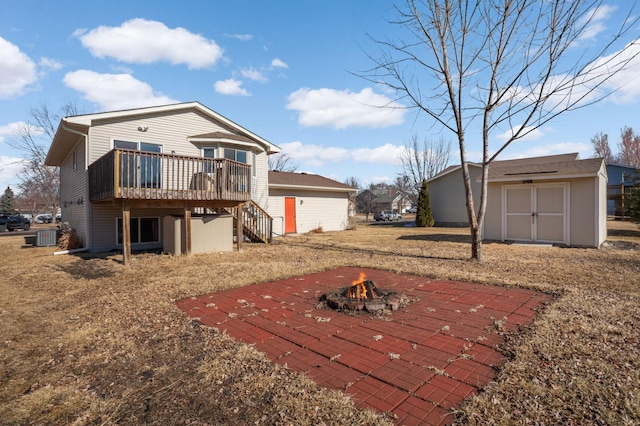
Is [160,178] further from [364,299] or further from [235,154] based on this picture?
[364,299]

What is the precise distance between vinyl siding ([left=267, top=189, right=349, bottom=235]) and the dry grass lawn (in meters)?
10.6

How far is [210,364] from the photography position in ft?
10.5

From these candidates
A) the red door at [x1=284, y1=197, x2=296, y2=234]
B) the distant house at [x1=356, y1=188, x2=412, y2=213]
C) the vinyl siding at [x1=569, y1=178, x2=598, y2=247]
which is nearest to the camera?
the vinyl siding at [x1=569, y1=178, x2=598, y2=247]

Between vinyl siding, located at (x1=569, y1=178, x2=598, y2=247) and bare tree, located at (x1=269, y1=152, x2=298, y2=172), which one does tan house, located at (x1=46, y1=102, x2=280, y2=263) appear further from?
bare tree, located at (x1=269, y1=152, x2=298, y2=172)

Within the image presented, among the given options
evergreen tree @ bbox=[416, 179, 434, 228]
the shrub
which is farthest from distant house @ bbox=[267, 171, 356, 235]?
the shrub

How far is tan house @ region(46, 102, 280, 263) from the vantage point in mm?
9273

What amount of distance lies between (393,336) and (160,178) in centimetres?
921

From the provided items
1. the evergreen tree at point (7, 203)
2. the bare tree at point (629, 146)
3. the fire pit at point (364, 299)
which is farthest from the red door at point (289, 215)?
the bare tree at point (629, 146)

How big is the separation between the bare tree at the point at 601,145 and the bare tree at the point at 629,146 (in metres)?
1.72

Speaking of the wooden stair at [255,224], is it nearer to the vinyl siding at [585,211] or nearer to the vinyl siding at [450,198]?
the vinyl siding at [585,211]

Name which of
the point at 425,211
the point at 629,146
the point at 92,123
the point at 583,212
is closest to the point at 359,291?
the point at 583,212

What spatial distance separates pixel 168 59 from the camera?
47.2 feet

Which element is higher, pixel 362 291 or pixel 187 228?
pixel 187 228

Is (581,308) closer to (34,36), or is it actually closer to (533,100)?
(533,100)
